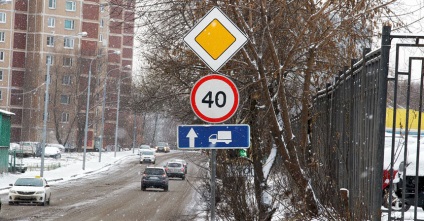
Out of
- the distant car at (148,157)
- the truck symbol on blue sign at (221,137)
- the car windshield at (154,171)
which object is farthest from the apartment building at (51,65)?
the truck symbol on blue sign at (221,137)

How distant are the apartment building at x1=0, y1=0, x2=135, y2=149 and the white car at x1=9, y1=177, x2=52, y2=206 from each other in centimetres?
7585

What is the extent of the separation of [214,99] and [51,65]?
10822 cm

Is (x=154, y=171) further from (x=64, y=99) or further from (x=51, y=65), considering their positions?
(x=64, y=99)

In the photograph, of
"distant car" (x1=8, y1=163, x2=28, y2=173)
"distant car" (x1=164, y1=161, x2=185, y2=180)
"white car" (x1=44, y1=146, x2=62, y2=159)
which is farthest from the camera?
"white car" (x1=44, y1=146, x2=62, y2=159)

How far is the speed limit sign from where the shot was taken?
31.0 feet

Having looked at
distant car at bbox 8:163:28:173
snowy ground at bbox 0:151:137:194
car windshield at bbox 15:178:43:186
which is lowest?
snowy ground at bbox 0:151:137:194

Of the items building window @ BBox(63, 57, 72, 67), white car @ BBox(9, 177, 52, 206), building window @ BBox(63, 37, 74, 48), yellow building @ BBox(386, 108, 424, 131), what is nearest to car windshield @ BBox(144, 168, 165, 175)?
white car @ BBox(9, 177, 52, 206)

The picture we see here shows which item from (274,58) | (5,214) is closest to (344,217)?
(274,58)

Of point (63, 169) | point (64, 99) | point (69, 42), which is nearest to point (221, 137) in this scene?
point (63, 169)

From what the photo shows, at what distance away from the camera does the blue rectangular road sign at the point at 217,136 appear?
9.49 metres

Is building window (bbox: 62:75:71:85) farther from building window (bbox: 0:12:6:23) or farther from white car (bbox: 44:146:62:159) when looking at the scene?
white car (bbox: 44:146:62:159)

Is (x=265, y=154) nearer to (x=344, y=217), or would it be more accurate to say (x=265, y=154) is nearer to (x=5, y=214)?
(x=344, y=217)

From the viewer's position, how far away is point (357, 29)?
46.0ft

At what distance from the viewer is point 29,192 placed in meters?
36.6
